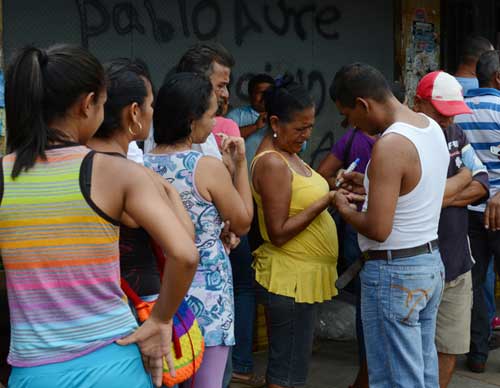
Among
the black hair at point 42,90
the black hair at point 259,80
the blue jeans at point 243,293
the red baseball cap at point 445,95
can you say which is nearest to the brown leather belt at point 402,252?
the red baseball cap at point 445,95

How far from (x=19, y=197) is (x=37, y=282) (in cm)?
23

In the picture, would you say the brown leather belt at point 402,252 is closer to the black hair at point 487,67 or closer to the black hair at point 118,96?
the black hair at point 118,96

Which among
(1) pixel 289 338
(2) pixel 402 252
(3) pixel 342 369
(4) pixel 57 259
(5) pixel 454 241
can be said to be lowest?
(3) pixel 342 369

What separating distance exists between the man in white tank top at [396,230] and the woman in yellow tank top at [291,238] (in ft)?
1.51

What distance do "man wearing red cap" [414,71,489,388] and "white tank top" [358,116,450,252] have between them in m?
0.65

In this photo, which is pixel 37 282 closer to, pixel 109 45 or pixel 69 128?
pixel 69 128

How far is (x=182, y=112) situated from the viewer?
3.05 metres

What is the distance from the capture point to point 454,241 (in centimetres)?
398

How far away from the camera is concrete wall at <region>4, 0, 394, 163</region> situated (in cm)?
510

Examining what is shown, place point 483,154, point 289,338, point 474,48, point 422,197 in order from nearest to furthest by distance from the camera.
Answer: point 422,197 < point 289,338 < point 483,154 < point 474,48

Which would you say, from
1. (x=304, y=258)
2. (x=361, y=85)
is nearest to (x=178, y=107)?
(x=361, y=85)

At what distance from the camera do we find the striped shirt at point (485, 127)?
4770 mm

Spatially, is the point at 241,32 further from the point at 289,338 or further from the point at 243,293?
the point at 289,338

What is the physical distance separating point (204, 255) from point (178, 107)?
586mm
